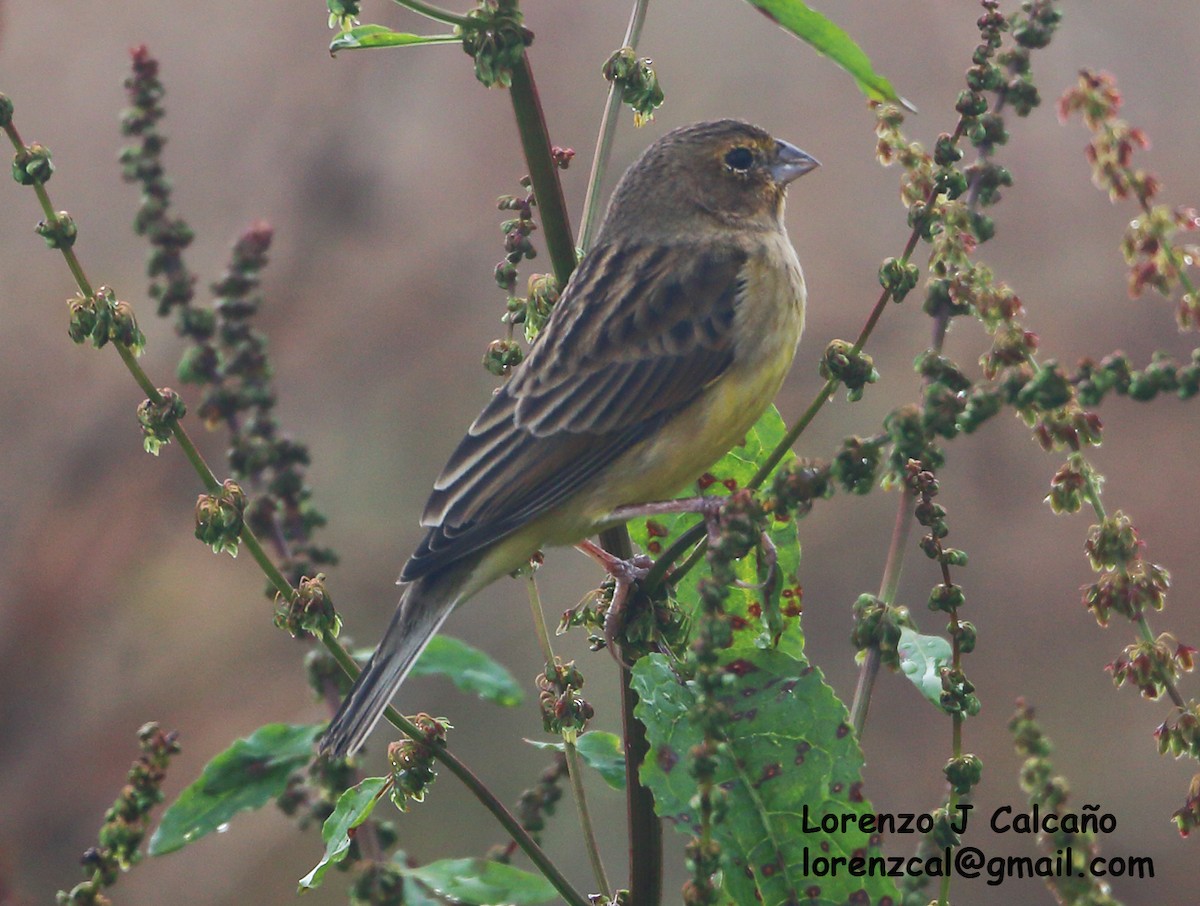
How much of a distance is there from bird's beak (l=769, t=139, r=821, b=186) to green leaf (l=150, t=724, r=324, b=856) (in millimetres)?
2056

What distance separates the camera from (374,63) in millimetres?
6516

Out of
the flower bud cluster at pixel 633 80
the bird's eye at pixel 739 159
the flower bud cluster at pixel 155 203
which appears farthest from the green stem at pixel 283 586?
the bird's eye at pixel 739 159

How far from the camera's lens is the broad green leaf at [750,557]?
234 centimetres

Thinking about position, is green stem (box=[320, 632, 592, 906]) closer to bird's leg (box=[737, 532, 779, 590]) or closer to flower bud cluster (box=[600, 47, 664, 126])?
bird's leg (box=[737, 532, 779, 590])

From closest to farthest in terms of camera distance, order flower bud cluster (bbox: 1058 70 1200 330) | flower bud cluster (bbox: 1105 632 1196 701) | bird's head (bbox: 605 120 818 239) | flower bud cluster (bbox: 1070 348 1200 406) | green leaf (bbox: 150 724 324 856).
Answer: flower bud cluster (bbox: 1070 348 1200 406) → flower bud cluster (bbox: 1058 70 1200 330) → flower bud cluster (bbox: 1105 632 1196 701) → green leaf (bbox: 150 724 324 856) → bird's head (bbox: 605 120 818 239)

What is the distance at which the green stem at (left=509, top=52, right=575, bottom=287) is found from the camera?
210 centimetres

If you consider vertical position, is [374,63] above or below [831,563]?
above

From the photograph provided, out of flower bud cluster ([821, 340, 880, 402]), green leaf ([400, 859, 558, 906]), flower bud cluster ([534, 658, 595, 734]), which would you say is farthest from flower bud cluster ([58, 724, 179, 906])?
flower bud cluster ([821, 340, 880, 402])

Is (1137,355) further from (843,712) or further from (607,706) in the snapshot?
(843,712)

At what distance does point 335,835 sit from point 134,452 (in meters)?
3.90

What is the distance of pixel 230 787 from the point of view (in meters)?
2.47

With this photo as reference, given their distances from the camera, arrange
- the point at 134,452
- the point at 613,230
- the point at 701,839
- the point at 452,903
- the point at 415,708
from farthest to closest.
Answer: the point at 134,452 → the point at 415,708 → the point at 613,230 → the point at 452,903 → the point at 701,839

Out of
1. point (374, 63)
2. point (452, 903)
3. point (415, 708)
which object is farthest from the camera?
point (374, 63)

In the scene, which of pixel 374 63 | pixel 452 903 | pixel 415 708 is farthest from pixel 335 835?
pixel 374 63
